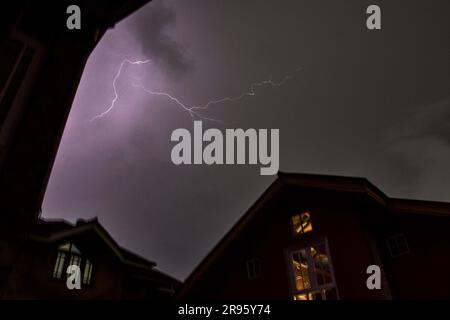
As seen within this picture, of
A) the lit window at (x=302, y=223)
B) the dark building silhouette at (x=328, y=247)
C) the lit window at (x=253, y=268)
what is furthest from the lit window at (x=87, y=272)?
the lit window at (x=302, y=223)

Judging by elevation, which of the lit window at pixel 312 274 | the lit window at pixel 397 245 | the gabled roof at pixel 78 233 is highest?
the gabled roof at pixel 78 233

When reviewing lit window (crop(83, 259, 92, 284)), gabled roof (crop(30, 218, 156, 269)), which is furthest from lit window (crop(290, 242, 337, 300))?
lit window (crop(83, 259, 92, 284))

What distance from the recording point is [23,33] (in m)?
4.43

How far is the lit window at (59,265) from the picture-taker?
46.8ft

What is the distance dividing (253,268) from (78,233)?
8677 mm

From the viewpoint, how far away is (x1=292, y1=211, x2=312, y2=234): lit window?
1248 centimetres

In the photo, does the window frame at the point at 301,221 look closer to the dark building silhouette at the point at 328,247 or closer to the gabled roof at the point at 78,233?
the dark building silhouette at the point at 328,247

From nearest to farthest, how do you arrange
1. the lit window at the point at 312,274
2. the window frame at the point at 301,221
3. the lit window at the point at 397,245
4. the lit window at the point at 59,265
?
the lit window at the point at 397,245
the lit window at the point at 312,274
the window frame at the point at 301,221
the lit window at the point at 59,265

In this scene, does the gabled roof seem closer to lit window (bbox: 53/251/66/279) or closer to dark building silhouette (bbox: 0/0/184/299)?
lit window (bbox: 53/251/66/279)

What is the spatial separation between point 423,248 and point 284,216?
5.15 meters

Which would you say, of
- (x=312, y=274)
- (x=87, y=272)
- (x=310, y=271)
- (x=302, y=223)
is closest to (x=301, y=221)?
(x=302, y=223)
